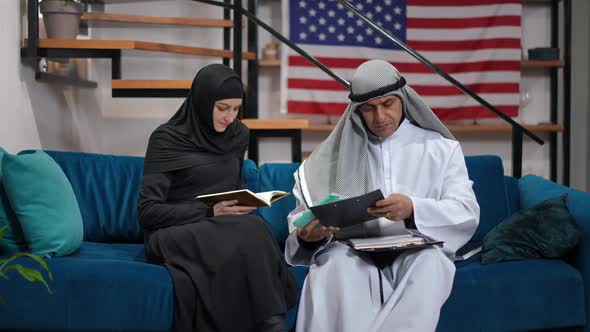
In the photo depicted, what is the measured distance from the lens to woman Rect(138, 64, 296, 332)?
2605 millimetres

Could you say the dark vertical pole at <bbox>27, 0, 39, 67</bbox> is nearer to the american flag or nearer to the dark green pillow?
the american flag

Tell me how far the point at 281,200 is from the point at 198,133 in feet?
1.86

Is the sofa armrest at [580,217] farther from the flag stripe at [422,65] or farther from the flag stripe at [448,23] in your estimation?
the flag stripe at [448,23]

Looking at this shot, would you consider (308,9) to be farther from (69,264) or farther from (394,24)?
(69,264)

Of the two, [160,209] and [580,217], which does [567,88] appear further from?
[160,209]

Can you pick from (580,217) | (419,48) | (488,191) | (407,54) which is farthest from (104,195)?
(419,48)

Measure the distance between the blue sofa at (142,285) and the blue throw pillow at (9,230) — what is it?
0.19m

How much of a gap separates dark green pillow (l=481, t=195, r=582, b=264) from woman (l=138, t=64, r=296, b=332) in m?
0.87

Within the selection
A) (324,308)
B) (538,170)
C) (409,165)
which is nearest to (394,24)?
(538,170)

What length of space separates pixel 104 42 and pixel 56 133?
0.74 meters

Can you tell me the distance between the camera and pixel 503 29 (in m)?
5.45

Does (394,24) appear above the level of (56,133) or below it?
above

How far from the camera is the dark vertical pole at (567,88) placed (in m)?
5.50

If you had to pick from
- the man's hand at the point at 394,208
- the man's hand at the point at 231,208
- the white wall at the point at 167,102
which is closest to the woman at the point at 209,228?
the man's hand at the point at 231,208
